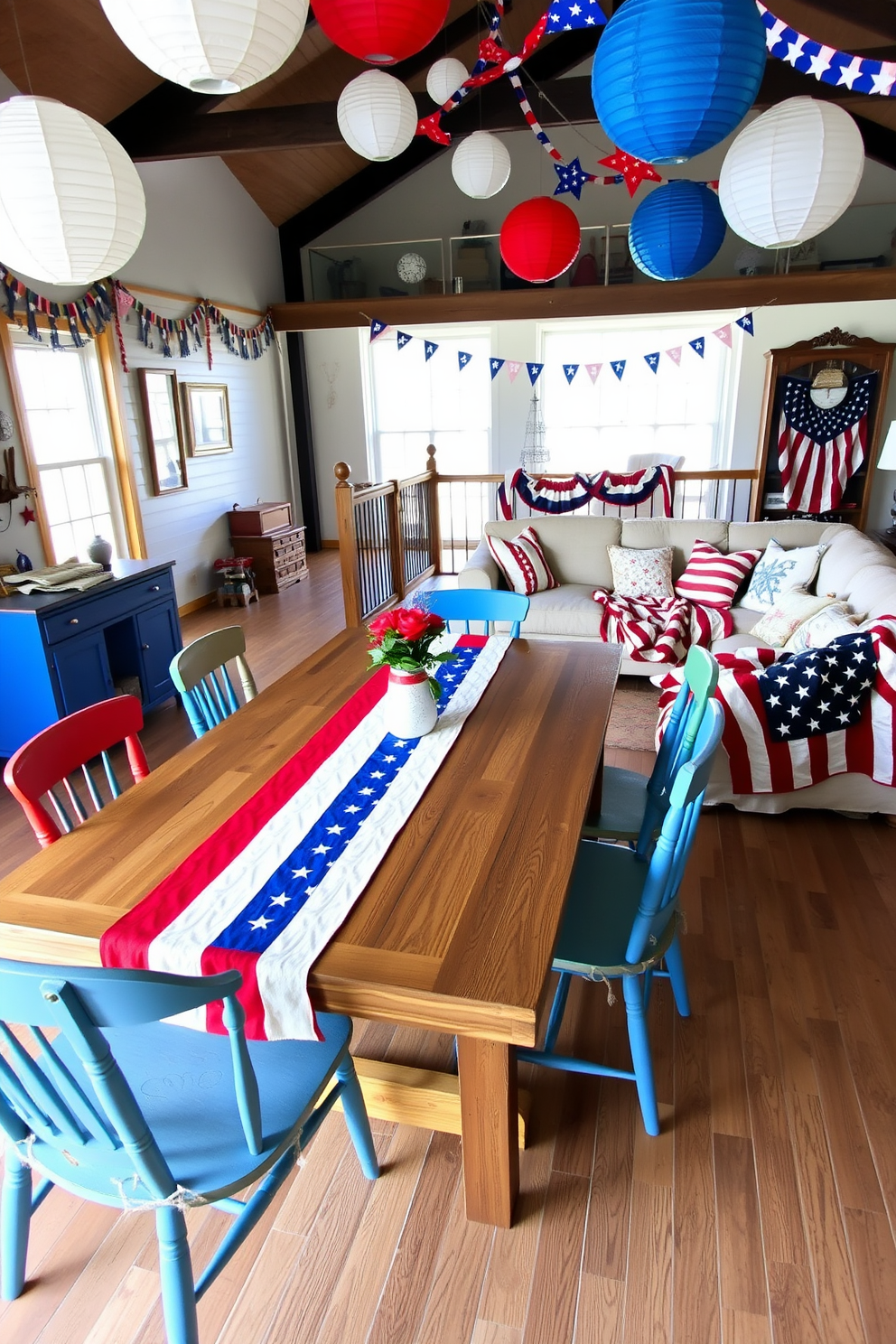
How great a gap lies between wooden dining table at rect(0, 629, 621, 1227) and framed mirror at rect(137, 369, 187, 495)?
4.49 meters

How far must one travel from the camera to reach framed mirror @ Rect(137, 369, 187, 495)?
19.1 ft

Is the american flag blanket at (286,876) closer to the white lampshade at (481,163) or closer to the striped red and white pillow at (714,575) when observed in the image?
the striped red and white pillow at (714,575)

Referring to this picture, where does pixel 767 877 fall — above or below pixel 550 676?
below

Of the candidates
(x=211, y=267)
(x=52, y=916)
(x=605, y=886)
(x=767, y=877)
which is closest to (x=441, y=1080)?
(x=605, y=886)

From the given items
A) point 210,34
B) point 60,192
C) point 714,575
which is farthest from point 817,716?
point 60,192

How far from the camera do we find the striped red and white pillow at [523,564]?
469cm

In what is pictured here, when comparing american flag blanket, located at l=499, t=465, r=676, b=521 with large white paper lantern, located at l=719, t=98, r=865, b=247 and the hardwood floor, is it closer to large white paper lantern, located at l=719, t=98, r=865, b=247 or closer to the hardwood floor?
large white paper lantern, located at l=719, t=98, r=865, b=247

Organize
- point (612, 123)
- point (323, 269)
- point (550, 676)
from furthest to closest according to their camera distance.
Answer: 1. point (323, 269)
2. point (550, 676)
3. point (612, 123)

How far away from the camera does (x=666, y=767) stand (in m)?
2.03

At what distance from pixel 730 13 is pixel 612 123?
269mm

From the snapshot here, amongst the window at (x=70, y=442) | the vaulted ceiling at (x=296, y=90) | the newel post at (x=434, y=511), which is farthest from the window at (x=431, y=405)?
the window at (x=70, y=442)

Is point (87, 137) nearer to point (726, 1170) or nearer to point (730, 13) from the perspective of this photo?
point (730, 13)

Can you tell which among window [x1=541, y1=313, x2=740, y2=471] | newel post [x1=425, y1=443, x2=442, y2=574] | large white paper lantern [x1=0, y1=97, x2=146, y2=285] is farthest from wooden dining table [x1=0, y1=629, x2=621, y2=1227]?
window [x1=541, y1=313, x2=740, y2=471]

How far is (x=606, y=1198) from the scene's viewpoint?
5.38 feet
